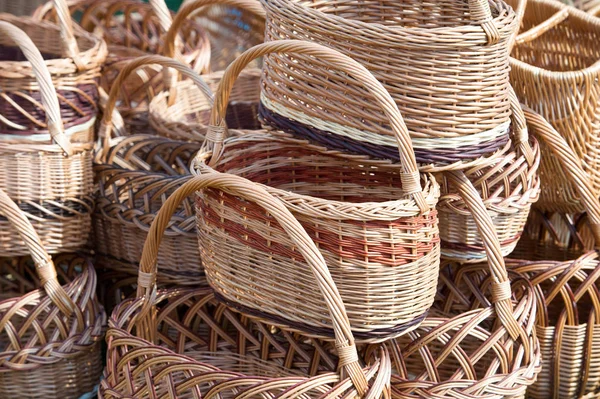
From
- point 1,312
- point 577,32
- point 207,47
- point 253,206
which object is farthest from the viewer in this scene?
point 207,47

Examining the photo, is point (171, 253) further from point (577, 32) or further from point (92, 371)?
point (577, 32)

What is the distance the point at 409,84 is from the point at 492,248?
0.39 m

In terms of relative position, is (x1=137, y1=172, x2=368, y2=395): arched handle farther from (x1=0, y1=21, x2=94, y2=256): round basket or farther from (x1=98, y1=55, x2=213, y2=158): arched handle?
(x1=98, y1=55, x2=213, y2=158): arched handle

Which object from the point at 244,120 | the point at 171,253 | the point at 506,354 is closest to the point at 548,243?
the point at 506,354

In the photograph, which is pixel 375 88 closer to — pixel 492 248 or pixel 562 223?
pixel 492 248

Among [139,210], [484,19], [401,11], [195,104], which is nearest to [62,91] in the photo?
[139,210]

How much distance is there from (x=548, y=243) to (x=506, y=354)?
788mm

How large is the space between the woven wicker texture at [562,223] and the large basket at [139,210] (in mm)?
853

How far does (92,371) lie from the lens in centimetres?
197

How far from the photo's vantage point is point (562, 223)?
8.13 ft

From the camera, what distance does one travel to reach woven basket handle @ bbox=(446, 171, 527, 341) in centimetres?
169

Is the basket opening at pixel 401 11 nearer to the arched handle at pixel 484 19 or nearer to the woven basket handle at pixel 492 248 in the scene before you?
the arched handle at pixel 484 19

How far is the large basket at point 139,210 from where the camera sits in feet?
6.42

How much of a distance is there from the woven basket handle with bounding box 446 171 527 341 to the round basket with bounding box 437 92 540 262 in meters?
0.07
